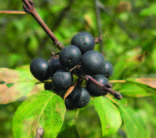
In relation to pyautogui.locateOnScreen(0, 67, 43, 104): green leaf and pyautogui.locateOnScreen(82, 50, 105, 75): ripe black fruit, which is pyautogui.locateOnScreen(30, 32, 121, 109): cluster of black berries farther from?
pyautogui.locateOnScreen(0, 67, 43, 104): green leaf

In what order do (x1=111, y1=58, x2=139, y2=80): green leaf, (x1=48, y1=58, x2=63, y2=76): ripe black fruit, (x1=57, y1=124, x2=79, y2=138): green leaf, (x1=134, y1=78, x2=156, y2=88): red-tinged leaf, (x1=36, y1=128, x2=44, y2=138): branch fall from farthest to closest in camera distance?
(x1=111, y1=58, x2=139, y2=80): green leaf < (x1=57, y1=124, x2=79, y2=138): green leaf < (x1=48, y1=58, x2=63, y2=76): ripe black fruit < (x1=134, y1=78, x2=156, y2=88): red-tinged leaf < (x1=36, y1=128, x2=44, y2=138): branch

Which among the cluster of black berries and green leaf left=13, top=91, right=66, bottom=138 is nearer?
green leaf left=13, top=91, right=66, bottom=138

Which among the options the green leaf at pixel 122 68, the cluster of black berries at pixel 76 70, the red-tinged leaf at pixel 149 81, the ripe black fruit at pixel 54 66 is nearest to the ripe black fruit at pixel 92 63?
the cluster of black berries at pixel 76 70

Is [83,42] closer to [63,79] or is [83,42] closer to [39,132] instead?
[63,79]

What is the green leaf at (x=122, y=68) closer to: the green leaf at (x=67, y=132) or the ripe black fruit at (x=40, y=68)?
the green leaf at (x=67, y=132)

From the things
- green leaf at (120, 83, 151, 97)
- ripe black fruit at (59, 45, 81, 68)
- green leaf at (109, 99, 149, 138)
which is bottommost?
green leaf at (109, 99, 149, 138)

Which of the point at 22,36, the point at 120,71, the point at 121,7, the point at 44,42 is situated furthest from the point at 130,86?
the point at 22,36

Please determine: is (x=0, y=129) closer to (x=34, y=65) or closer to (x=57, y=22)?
(x=57, y=22)

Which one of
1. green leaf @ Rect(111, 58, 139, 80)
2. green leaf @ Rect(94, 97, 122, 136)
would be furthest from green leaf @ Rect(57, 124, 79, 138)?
green leaf @ Rect(111, 58, 139, 80)
